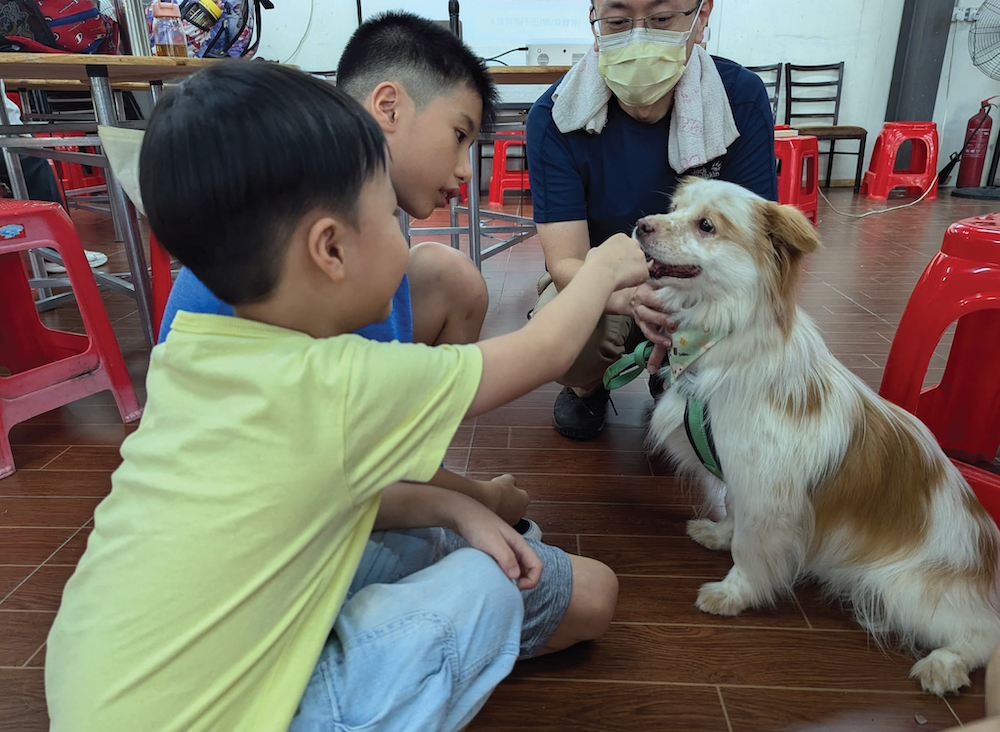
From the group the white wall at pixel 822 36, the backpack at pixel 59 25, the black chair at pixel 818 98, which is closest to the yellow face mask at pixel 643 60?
the backpack at pixel 59 25

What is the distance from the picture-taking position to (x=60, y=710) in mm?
647

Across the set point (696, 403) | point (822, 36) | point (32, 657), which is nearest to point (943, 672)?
point (696, 403)

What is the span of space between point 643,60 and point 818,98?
243 inches

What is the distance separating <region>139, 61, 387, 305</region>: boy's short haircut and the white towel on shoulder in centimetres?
108

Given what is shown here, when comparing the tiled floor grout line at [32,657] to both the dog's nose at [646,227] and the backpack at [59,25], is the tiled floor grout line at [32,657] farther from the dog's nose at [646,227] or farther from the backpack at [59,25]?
the backpack at [59,25]

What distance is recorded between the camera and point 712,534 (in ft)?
4.82

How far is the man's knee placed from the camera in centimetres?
141

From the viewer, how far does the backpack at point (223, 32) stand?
2.73 m

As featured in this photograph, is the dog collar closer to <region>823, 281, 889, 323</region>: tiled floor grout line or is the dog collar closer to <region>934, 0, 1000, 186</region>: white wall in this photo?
<region>823, 281, 889, 323</region>: tiled floor grout line

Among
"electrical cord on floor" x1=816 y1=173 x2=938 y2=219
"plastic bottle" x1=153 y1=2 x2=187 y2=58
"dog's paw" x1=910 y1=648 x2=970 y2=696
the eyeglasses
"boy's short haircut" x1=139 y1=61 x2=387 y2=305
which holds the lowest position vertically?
"electrical cord on floor" x1=816 y1=173 x2=938 y2=219

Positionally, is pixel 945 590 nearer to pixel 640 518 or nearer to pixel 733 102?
pixel 640 518

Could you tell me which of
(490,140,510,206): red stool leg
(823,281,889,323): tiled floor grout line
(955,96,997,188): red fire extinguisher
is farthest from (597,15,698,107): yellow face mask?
(955,96,997,188): red fire extinguisher

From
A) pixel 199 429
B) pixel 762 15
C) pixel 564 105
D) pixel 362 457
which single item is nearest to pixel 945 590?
pixel 362 457

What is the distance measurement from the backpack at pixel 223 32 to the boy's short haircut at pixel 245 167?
2471 mm
